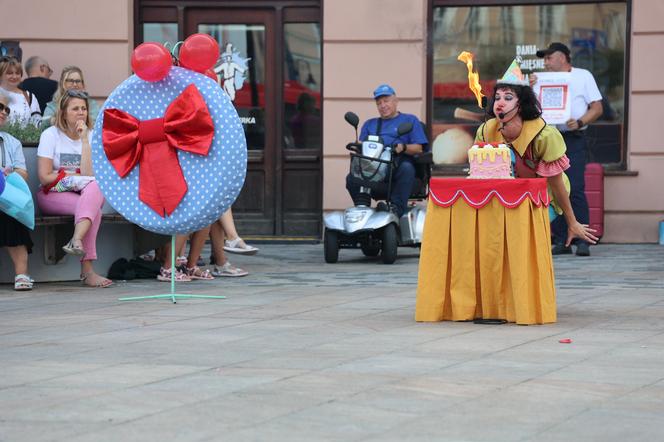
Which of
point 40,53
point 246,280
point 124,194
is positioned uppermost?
point 40,53

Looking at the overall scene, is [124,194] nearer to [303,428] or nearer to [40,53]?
[303,428]

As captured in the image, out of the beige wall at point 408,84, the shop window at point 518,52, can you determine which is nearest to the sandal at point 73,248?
the beige wall at point 408,84

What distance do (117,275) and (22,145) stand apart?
1.26 metres

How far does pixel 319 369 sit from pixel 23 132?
522 centimetres

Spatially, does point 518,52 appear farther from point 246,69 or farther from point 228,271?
point 228,271

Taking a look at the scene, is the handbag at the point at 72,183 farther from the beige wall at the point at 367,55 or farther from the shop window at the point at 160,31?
the shop window at the point at 160,31

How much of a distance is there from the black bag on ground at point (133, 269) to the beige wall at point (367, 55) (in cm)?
376

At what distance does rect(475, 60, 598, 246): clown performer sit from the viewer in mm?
7578

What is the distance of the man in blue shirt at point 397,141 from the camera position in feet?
38.4

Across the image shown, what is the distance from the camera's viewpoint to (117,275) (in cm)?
1029

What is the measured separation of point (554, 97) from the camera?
12367 mm

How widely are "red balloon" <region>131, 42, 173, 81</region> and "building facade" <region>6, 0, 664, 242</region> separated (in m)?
5.30

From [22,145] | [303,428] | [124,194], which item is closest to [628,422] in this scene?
[303,428]

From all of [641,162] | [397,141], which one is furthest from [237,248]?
[641,162]
